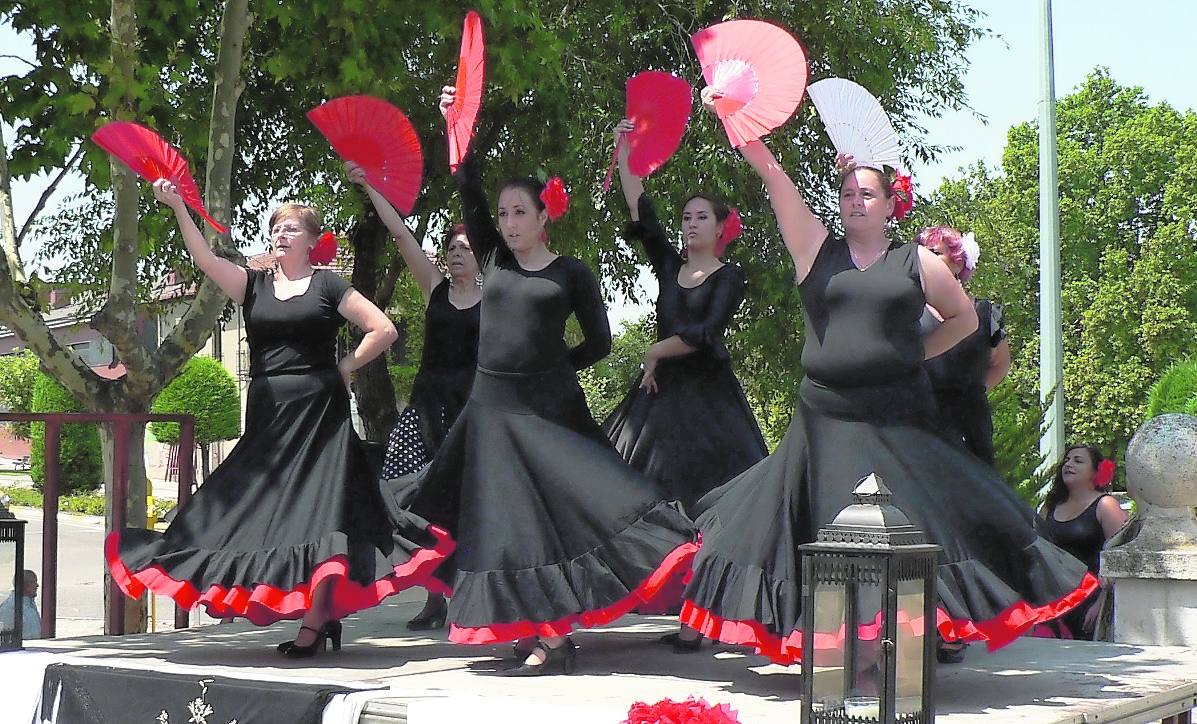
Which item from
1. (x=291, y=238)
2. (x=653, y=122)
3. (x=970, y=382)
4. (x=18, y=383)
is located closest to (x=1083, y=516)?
(x=970, y=382)

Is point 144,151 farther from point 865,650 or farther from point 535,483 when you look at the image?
point 865,650

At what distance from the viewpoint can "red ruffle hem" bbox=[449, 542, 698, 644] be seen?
531 centimetres

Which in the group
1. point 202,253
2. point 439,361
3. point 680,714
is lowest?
point 680,714

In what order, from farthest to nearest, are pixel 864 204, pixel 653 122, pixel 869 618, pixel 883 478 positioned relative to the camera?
1. pixel 653 122
2. pixel 864 204
3. pixel 883 478
4. pixel 869 618

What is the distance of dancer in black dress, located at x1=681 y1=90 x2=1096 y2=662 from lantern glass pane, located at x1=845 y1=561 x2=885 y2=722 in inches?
21.3

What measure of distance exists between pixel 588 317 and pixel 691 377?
870mm

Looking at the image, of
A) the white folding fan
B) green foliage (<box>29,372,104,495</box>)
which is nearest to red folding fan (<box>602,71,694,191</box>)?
the white folding fan

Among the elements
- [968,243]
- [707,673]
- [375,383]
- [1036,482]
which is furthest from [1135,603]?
[375,383]

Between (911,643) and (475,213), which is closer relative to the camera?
(911,643)

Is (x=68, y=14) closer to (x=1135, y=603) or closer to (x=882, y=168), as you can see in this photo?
(x=882, y=168)

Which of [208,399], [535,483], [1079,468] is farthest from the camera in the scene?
[208,399]

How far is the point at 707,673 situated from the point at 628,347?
17990 millimetres

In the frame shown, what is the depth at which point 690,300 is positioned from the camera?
6.45 m

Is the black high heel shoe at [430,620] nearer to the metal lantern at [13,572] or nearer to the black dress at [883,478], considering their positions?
the metal lantern at [13,572]
